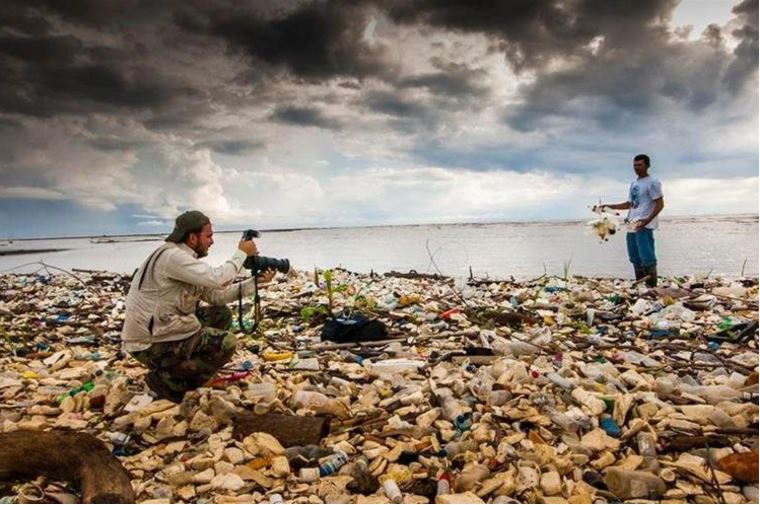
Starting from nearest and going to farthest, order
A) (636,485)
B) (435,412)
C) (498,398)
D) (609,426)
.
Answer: (636,485) → (609,426) → (435,412) → (498,398)

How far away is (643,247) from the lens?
8906 millimetres

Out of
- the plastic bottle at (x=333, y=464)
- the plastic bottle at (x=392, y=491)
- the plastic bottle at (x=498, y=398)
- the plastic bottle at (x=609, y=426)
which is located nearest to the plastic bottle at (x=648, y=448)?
the plastic bottle at (x=609, y=426)

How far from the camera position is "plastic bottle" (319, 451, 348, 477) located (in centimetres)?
306

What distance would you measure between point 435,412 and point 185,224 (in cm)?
248

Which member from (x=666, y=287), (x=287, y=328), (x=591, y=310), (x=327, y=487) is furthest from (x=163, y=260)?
(x=666, y=287)

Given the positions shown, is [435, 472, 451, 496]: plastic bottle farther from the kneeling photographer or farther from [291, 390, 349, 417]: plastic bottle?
the kneeling photographer

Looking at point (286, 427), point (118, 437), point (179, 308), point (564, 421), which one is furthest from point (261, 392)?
point (564, 421)

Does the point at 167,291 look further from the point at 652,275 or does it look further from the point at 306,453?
the point at 652,275

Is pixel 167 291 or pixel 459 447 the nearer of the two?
pixel 459 447

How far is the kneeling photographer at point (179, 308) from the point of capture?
3.83m

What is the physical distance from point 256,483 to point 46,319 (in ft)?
23.3

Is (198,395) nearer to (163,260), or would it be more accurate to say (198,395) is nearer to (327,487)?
(163,260)

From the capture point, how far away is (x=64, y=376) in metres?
4.95

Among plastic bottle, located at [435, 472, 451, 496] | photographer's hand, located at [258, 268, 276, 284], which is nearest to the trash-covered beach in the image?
plastic bottle, located at [435, 472, 451, 496]
